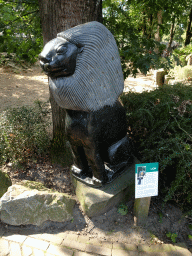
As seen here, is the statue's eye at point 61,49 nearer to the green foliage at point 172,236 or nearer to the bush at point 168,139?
the bush at point 168,139

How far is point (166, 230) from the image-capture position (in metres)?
2.41

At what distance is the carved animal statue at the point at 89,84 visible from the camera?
1.73 meters

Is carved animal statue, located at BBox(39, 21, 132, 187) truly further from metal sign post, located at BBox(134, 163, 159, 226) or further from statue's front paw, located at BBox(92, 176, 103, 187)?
metal sign post, located at BBox(134, 163, 159, 226)

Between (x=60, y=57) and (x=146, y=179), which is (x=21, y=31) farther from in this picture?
(x=146, y=179)

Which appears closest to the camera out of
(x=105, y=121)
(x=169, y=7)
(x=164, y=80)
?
(x=105, y=121)

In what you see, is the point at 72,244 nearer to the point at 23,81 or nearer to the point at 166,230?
the point at 166,230

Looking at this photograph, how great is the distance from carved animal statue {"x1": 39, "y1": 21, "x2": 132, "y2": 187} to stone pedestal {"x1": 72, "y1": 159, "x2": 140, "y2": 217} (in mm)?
150

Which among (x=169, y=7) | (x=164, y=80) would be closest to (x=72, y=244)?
(x=169, y=7)

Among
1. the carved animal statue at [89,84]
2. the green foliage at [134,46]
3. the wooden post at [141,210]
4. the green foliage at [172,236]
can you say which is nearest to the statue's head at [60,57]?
the carved animal statue at [89,84]

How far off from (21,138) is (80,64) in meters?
1.93

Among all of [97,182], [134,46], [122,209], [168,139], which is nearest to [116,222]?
[122,209]

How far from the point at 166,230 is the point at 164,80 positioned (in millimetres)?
7233

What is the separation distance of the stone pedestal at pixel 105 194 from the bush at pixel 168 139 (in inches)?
16.5

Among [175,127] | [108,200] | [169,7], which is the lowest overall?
[108,200]
